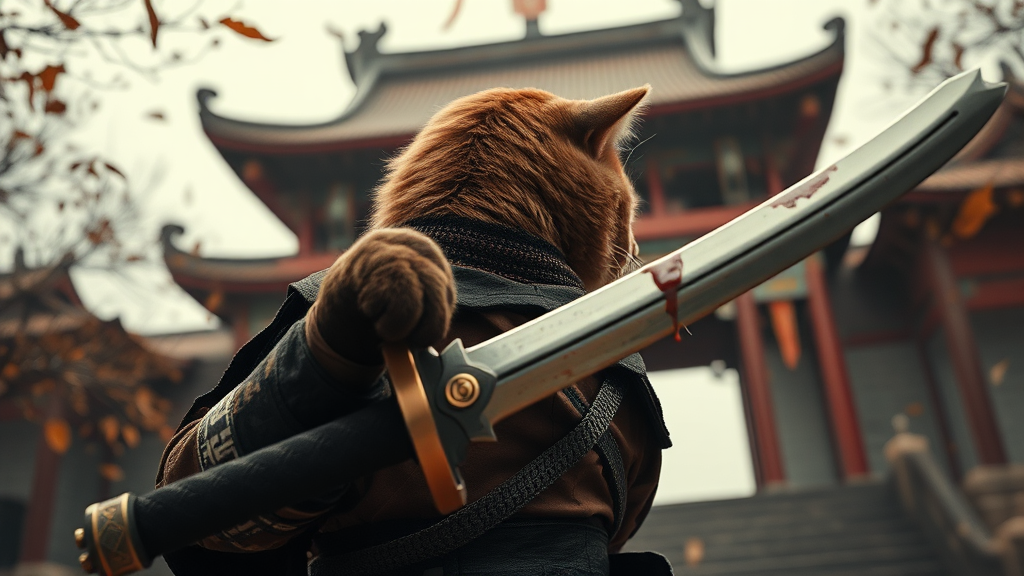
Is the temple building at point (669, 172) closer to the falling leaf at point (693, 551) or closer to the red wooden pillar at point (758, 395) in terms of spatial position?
the red wooden pillar at point (758, 395)

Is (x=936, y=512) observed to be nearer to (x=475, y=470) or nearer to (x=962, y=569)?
(x=962, y=569)

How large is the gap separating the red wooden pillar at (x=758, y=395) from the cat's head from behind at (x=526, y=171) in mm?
8479

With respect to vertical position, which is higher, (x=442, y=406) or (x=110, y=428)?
(x=442, y=406)

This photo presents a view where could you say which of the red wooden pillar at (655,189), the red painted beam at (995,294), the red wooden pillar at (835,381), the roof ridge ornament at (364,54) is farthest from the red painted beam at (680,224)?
the roof ridge ornament at (364,54)

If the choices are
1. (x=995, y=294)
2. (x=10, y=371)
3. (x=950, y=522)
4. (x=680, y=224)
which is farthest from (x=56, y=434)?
(x=995, y=294)

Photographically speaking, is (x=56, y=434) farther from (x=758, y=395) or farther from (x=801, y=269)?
(x=801, y=269)

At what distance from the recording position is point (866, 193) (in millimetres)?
1055

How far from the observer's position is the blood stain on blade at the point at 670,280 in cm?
98

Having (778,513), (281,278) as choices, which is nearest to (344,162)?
(281,278)

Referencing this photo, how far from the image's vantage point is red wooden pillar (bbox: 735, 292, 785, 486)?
9.36 metres

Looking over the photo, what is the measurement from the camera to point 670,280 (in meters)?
0.99

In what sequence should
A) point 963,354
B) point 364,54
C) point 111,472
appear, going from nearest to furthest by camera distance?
point 963,354 → point 111,472 → point 364,54

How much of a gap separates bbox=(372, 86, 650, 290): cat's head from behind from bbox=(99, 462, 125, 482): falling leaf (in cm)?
1114

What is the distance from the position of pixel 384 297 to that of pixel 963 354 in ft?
33.1
